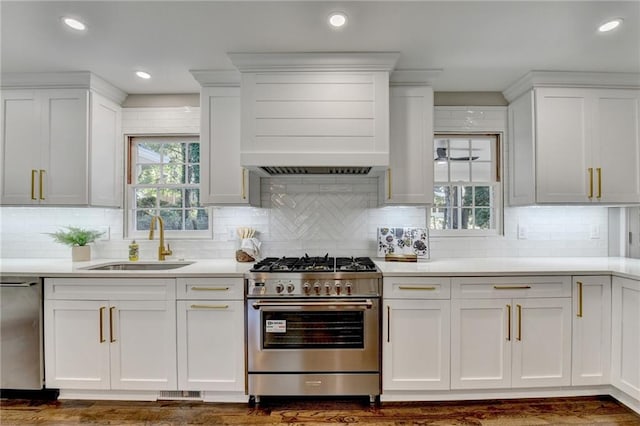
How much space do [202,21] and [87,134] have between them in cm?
143

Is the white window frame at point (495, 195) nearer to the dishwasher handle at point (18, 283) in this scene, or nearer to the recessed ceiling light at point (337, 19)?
the recessed ceiling light at point (337, 19)

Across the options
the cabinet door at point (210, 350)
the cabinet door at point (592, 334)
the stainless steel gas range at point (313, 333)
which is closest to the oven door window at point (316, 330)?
the stainless steel gas range at point (313, 333)

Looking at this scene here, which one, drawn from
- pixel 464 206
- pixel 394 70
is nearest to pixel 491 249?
pixel 464 206

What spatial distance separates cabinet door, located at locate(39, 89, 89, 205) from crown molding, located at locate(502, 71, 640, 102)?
359 cm

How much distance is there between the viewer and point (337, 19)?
188 centimetres

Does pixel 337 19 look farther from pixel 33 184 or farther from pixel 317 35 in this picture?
pixel 33 184

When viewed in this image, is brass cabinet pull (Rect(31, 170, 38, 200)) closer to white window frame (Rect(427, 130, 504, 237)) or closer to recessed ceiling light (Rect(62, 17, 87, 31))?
recessed ceiling light (Rect(62, 17, 87, 31))

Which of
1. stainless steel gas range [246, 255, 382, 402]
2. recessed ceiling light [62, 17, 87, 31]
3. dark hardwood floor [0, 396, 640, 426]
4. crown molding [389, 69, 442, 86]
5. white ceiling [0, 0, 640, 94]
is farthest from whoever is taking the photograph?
crown molding [389, 69, 442, 86]

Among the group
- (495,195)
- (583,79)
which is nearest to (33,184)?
(495,195)

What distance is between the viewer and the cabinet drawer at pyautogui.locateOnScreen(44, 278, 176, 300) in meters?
2.23

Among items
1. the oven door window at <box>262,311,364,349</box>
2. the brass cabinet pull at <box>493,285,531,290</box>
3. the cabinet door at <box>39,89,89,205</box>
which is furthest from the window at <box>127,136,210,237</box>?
the brass cabinet pull at <box>493,285,531,290</box>

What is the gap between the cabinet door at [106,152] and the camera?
8.70 feet

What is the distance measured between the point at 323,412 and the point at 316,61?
242 cm

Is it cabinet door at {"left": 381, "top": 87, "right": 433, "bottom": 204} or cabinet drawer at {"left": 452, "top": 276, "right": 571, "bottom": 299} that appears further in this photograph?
cabinet door at {"left": 381, "top": 87, "right": 433, "bottom": 204}
